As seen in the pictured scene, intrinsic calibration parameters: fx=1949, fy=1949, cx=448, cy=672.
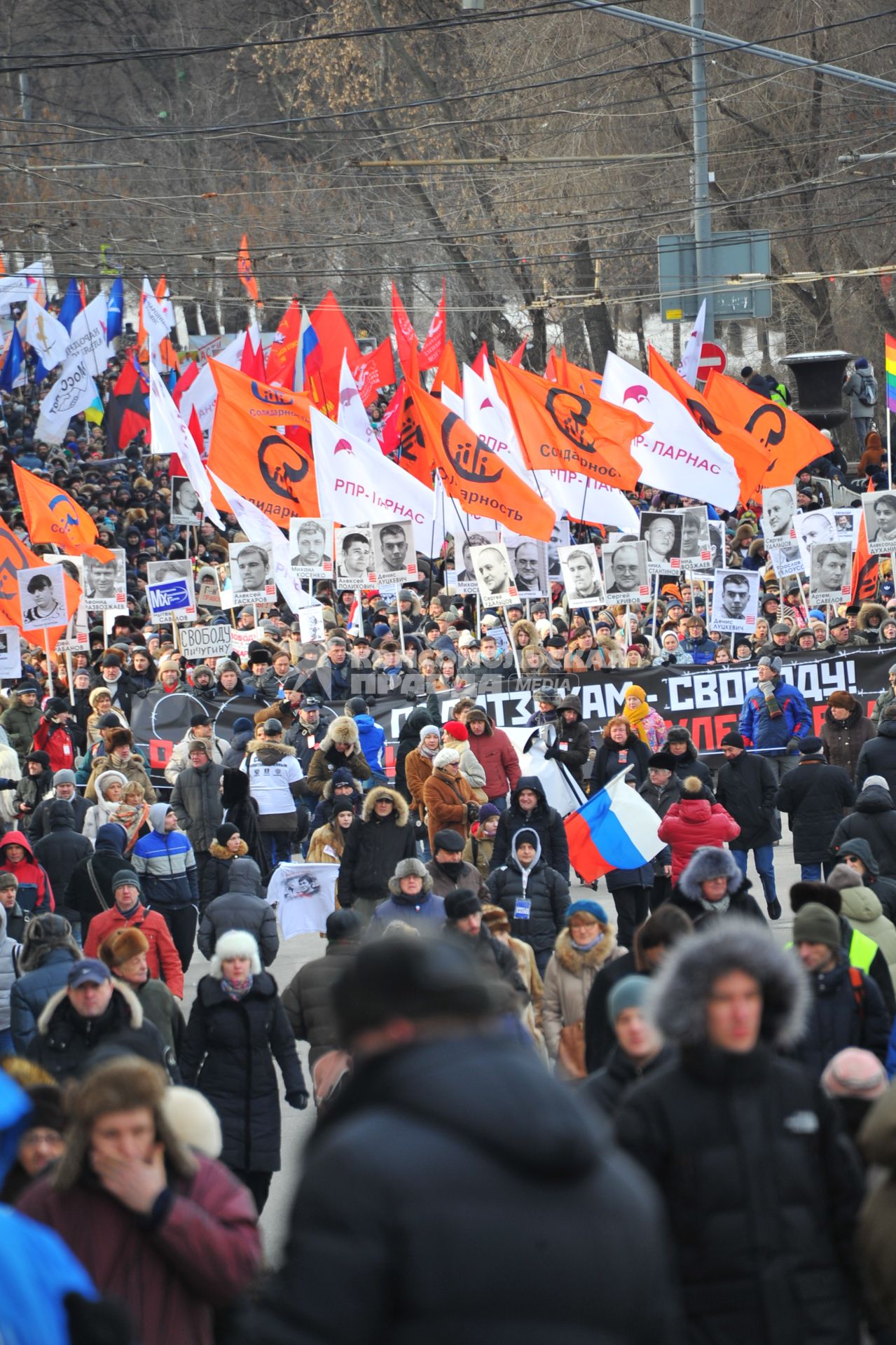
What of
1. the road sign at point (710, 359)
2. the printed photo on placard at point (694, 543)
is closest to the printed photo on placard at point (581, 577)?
the printed photo on placard at point (694, 543)

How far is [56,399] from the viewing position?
32312mm

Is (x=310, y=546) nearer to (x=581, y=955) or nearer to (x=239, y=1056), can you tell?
(x=581, y=955)

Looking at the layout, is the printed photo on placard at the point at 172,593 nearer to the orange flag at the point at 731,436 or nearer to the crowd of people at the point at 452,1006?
the crowd of people at the point at 452,1006

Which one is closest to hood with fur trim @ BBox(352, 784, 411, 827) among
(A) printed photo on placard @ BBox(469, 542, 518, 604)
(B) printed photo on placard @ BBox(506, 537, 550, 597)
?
(A) printed photo on placard @ BBox(469, 542, 518, 604)

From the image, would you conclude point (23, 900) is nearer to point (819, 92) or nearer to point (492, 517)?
point (492, 517)

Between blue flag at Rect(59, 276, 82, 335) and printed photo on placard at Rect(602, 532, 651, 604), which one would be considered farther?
blue flag at Rect(59, 276, 82, 335)

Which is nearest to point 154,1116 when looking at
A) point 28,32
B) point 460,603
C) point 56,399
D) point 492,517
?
Answer: point 492,517

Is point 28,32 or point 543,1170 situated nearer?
point 543,1170

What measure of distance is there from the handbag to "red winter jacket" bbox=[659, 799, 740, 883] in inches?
171

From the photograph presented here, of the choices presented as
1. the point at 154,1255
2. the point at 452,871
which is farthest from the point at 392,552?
the point at 154,1255

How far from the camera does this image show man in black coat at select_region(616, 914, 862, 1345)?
348 centimetres

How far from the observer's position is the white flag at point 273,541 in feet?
61.8

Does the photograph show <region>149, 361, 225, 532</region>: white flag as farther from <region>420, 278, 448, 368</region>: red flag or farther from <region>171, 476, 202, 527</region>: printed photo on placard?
<region>420, 278, 448, 368</region>: red flag

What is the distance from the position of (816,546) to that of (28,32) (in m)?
53.0
